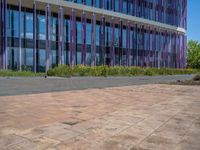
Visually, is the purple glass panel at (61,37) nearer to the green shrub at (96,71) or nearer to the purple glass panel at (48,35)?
the purple glass panel at (48,35)

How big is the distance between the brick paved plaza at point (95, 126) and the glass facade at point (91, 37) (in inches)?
949

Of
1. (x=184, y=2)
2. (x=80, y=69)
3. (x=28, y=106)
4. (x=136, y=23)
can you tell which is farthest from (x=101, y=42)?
(x=28, y=106)

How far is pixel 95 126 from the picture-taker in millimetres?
6395

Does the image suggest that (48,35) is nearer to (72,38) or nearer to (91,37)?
(72,38)

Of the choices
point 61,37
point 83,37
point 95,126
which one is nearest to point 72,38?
point 61,37

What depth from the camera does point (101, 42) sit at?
41219mm

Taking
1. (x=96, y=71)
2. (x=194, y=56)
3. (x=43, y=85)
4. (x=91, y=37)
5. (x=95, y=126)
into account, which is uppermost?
(x=91, y=37)

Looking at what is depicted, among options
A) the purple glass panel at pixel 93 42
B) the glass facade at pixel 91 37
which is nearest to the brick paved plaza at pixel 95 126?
the glass facade at pixel 91 37

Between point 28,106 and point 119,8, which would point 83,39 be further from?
point 28,106

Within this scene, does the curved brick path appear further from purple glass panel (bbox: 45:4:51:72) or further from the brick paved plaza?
purple glass panel (bbox: 45:4:51:72)

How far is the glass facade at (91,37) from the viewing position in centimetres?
3219

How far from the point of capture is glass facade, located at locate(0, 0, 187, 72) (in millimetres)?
32188

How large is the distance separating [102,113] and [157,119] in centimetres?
135

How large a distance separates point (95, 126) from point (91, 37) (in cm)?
3374
